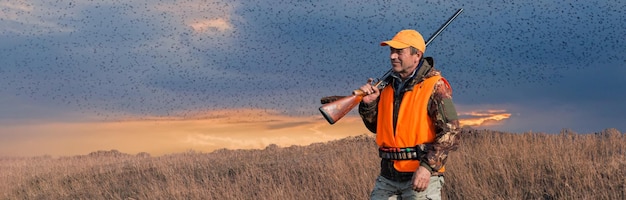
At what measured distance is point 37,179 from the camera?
15945 millimetres

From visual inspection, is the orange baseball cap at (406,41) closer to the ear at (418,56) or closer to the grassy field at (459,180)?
Result: the ear at (418,56)

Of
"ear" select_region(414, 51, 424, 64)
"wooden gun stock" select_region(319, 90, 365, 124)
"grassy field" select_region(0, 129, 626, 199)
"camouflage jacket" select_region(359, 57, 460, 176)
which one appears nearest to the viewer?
"camouflage jacket" select_region(359, 57, 460, 176)

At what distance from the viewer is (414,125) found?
3.78 metres

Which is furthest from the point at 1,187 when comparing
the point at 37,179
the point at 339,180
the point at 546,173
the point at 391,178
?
the point at 391,178

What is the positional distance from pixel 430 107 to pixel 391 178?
0.54 m

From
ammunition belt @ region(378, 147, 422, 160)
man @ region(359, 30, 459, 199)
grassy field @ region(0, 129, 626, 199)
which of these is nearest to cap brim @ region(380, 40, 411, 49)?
man @ region(359, 30, 459, 199)

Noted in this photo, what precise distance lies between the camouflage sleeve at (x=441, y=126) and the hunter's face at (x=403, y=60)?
235mm

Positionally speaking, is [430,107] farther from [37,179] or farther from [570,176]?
[37,179]

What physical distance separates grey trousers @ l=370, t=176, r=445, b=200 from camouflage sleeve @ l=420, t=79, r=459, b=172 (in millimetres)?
192

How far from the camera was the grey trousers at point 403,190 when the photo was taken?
3.83 meters

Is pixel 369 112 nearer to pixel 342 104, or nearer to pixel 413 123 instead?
pixel 342 104

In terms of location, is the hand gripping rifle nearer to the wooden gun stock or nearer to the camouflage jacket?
the wooden gun stock

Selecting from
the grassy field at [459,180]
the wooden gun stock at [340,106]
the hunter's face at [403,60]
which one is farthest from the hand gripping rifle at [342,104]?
the grassy field at [459,180]

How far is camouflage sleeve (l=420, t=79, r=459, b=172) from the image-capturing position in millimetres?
3672
